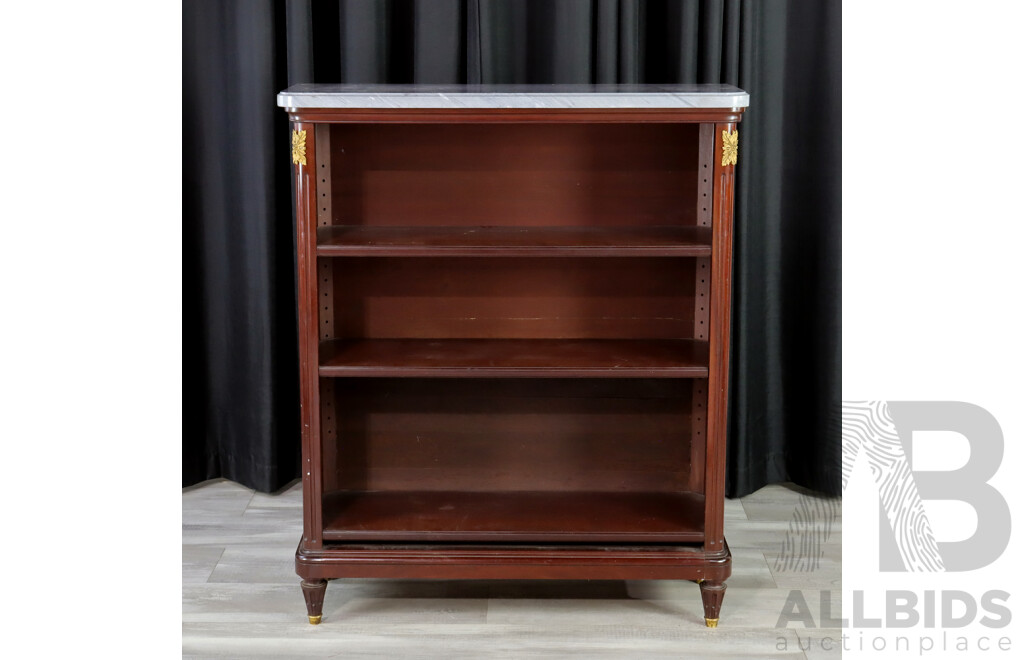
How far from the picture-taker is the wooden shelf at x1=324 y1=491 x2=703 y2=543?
99.9 inches

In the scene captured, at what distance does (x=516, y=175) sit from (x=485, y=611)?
1.05 meters

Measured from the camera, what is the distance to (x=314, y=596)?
2.52m

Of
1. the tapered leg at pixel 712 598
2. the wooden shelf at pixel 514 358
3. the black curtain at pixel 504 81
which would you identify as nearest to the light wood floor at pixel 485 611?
the tapered leg at pixel 712 598

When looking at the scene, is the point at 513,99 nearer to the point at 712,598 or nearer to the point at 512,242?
the point at 512,242

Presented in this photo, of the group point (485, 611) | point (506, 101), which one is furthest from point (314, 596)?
point (506, 101)

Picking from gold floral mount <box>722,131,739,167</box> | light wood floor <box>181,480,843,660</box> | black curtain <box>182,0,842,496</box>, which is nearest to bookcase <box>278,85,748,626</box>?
gold floral mount <box>722,131,739,167</box>

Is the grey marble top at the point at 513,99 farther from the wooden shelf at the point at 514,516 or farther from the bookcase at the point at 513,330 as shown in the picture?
the wooden shelf at the point at 514,516

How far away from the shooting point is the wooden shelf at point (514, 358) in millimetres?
2457

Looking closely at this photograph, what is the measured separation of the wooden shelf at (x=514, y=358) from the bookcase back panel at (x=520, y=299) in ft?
0.13

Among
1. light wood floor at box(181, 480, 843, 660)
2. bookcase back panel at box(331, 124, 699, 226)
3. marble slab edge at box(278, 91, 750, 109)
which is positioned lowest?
light wood floor at box(181, 480, 843, 660)

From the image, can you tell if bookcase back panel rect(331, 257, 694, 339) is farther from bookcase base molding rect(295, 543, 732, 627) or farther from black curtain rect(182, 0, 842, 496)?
bookcase base molding rect(295, 543, 732, 627)

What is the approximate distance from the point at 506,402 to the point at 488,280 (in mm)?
319

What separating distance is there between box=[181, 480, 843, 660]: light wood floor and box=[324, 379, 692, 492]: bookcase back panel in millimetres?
255

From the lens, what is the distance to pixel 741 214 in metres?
3.01
